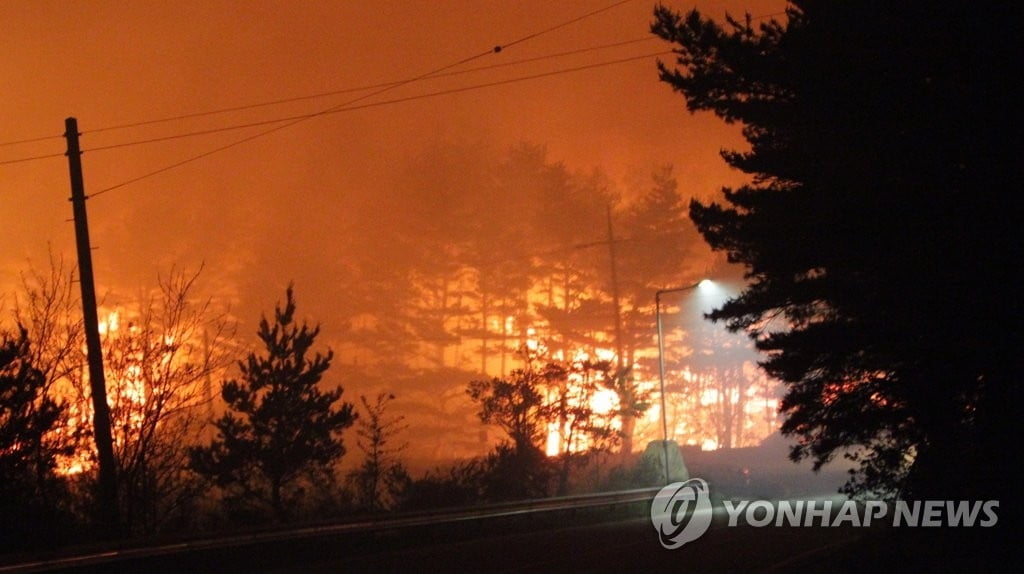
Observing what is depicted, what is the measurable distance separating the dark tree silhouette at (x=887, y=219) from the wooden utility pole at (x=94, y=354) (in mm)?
11034

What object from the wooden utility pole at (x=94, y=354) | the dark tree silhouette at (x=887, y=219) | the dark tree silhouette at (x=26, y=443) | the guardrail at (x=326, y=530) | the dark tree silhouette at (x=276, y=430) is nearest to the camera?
the dark tree silhouette at (x=887, y=219)

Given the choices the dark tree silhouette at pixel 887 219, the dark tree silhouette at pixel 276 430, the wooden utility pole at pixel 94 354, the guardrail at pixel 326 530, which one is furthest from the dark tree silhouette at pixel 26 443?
the dark tree silhouette at pixel 887 219

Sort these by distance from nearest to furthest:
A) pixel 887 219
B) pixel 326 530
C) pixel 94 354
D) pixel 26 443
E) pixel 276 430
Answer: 1. pixel 887 219
2. pixel 94 354
3. pixel 326 530
4. pixel 26 443
5. pixel 276 430

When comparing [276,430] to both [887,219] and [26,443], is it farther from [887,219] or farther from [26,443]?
[887,219]

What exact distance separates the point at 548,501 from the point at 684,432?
46.3 metres

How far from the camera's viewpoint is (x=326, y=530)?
1859 centimetres

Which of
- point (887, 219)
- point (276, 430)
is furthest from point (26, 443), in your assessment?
point (887, 219)

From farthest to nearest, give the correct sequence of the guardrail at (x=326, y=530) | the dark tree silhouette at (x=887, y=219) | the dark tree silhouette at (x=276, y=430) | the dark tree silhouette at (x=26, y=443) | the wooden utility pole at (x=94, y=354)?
1. the dark tree silhouette at (x=276, y=430)
2. the dark tree silhouette at (x=26, y=443)
3. the wooden utility pole at (x=94, y=354)
4. the guardrail at (x=326, y=530)
5. the dark tree silhouette at (x=887, y=219)

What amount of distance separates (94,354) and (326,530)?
5351 millimetres

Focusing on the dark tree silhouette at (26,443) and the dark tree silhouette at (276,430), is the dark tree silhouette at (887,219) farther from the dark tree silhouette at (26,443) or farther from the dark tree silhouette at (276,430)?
the dark tree silhouette at (276,430)

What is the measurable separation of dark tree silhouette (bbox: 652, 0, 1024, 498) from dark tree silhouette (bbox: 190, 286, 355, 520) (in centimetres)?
1839

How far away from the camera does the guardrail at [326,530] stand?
556 inches

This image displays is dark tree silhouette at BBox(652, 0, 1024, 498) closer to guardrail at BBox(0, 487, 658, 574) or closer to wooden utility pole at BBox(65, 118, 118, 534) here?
guardrail at BBox(0, 487, 658, 574)

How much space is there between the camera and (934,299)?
13.1 meters
